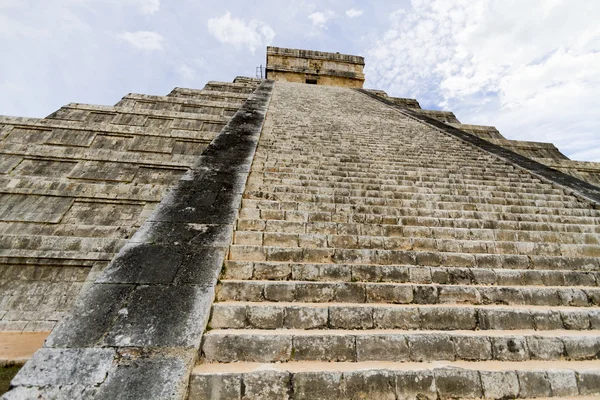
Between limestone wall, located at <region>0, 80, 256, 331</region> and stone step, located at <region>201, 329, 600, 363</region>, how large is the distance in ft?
11.6

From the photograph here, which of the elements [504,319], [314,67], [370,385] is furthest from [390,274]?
[314,67]

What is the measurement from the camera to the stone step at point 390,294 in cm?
268

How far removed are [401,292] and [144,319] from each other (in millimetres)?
2227

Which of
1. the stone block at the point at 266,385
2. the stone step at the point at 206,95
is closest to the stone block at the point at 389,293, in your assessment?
the stone block at the point at 266,385

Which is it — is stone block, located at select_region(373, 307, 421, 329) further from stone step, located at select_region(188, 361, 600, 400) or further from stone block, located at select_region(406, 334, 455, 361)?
stone step, located at select_region(188, 361, 600, 400)

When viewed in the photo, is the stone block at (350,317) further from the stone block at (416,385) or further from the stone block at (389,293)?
the stone block at (416,385)

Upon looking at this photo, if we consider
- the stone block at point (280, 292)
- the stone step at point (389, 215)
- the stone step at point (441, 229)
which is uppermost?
the stone step at point (389, 215)

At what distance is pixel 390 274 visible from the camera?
3008 millimetres

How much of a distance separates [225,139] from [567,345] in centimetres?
585

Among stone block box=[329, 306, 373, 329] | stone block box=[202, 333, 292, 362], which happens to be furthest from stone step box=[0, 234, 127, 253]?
stone block box=[329, 306, 373, 329]

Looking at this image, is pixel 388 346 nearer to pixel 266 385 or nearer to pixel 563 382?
pixel 266 385

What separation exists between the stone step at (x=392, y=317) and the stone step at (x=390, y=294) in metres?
0.09

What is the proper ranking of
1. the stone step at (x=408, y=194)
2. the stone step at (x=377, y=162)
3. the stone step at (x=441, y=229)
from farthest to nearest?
the stone step at (x=377, y=162) → the stone step at (x=408, y=194) → the stone step at (x=441, y=229)

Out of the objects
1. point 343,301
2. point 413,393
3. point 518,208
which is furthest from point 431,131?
point 413,393
